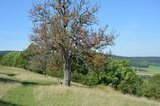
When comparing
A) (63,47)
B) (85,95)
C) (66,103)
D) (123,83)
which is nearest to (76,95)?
(85,95)

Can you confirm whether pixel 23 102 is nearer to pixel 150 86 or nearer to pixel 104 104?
pixel 104 104

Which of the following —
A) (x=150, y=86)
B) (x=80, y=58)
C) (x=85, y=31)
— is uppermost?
(x=85, y=31)

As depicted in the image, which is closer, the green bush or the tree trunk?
the tree trunk

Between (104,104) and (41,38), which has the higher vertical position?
(41,38)

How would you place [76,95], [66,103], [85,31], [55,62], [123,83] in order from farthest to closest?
[123,83] → [55,62] → [85,31] → [76,95] → [66,103]

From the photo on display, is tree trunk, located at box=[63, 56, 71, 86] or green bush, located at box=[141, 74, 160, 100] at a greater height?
tree trunk, located at box=[63, 56, 71, 86]

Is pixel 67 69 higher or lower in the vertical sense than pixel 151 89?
higher

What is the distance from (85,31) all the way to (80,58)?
2911 mm

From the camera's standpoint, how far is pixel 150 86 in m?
92.9

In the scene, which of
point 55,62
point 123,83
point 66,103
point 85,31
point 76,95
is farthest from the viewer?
point 123,83

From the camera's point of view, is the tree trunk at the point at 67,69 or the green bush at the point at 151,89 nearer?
the tree trunk at the point at 67,69

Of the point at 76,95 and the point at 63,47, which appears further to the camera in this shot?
the point at 63,47

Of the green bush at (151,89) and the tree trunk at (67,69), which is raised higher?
the tree trunk at (67,69)

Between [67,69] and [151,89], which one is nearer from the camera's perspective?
→ [67,69]
